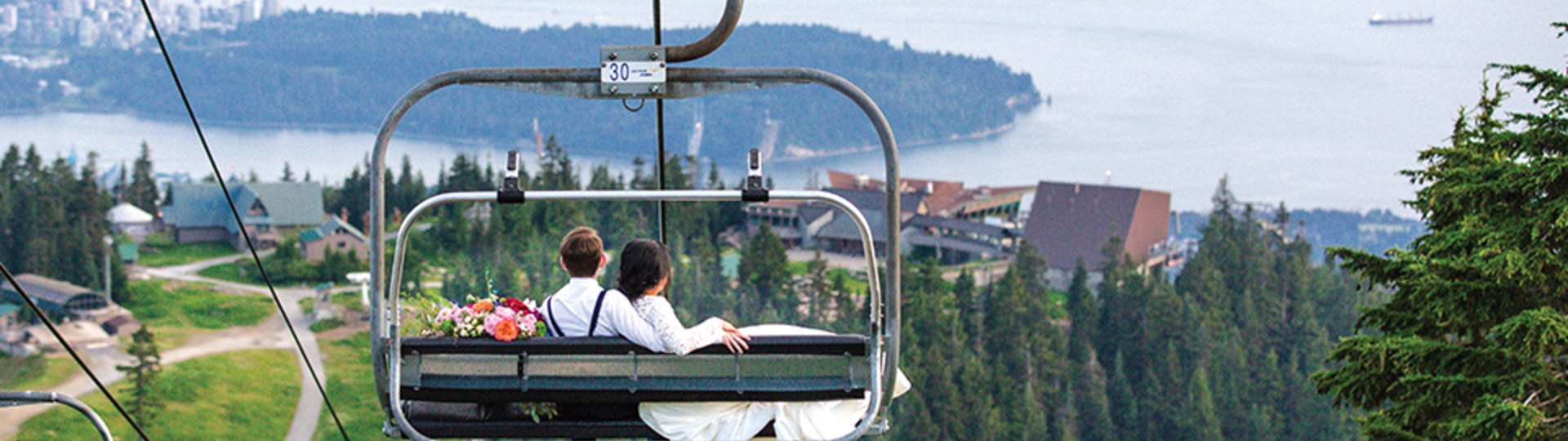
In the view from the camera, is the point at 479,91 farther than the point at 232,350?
Yes

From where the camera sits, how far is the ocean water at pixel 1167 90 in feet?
324

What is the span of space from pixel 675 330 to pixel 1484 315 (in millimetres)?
6224

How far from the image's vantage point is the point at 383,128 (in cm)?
295

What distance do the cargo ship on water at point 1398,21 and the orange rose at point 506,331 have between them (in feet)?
493

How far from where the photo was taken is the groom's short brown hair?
10.1 feet

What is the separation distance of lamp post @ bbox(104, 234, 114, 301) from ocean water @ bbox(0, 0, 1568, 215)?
19.6 metres

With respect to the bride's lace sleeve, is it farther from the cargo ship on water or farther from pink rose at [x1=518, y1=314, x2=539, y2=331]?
the cargo ship on water

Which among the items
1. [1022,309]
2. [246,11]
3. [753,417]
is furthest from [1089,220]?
[753,417]

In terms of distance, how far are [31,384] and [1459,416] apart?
59036mm

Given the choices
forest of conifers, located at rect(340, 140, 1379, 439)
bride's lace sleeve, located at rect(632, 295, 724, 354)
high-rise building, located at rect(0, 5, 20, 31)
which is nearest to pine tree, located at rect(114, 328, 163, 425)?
forest of conifers, located at rect(340, 140, 1379, 439)

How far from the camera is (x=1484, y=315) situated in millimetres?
7695

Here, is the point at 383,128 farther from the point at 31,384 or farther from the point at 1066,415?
the point at 31,384

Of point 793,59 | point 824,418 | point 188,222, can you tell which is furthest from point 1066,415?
point 793,59

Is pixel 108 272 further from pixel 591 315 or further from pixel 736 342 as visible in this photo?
pixel 736 342
